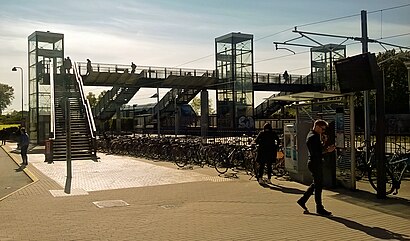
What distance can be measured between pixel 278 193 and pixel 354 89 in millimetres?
2855

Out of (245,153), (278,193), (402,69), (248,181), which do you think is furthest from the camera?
(402,69)

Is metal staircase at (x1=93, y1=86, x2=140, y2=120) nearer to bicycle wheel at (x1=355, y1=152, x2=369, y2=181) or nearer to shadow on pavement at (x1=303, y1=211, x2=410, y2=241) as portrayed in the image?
bicycle wheel at (x1=355, y1=152, x2=369, y2=181)

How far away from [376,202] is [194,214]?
143 inches

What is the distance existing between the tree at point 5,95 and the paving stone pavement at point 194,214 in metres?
102

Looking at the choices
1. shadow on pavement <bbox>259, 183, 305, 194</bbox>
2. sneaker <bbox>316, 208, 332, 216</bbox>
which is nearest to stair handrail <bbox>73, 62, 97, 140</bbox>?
shadow on pavement <bbox>259, 183, 305, 194</bbox>

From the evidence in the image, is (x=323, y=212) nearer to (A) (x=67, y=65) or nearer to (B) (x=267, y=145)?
(B) (x=267, y=145)

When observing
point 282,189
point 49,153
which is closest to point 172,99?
point 49,153

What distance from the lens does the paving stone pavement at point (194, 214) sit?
788cm

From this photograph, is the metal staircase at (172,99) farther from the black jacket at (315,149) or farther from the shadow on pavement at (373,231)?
the shadow on pavement at (373,231)

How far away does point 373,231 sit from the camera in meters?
7.79

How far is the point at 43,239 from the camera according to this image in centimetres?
778

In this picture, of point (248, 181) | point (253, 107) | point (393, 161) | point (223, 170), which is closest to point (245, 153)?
point (223, 170)

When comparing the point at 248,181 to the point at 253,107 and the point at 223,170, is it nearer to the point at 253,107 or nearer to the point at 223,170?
the point at 223,170

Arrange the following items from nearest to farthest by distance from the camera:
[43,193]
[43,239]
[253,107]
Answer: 1. [43,239]
2. [43,193]
3. [253,107]
